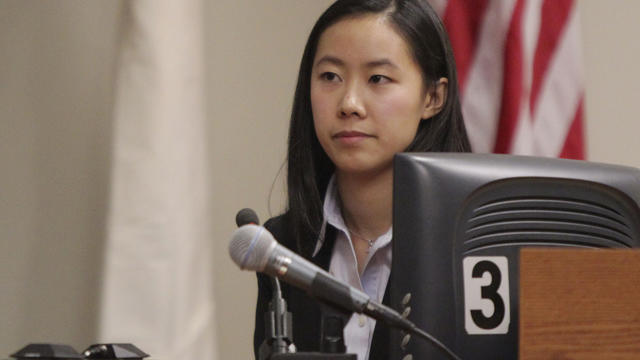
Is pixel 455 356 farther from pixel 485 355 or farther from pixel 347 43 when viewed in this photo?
pixel 347 43

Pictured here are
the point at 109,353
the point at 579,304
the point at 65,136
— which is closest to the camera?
the point at 579,304

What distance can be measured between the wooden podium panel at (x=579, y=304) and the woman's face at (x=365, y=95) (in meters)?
0.81

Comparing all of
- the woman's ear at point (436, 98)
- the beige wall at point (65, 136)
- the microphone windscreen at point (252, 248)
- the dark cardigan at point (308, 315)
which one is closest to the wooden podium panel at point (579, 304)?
the microphone windscreen at point (252, 248)

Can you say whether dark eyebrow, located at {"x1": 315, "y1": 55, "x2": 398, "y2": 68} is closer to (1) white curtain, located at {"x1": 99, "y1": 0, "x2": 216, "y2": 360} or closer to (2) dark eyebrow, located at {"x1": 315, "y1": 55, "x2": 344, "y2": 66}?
(2) dark eyebrow, located at {"x1": 315, "y1": 55, "x2": 344, "y2": 66}

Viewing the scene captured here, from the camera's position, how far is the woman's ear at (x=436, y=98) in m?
1.76

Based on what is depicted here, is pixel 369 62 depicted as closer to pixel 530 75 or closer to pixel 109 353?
pixel 530 75

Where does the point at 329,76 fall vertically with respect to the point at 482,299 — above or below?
above

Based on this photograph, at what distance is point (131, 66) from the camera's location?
1780mm

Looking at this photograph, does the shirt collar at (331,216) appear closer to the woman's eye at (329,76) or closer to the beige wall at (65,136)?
the woman's eye at (329,76)

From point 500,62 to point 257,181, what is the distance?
758 millimetres

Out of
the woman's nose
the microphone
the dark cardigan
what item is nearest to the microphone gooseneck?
the microphone

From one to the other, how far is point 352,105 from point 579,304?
82 centimetres

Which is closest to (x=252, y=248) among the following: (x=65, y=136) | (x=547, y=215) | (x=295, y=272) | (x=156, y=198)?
(x=295, y=272)

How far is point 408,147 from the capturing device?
5.61ft
